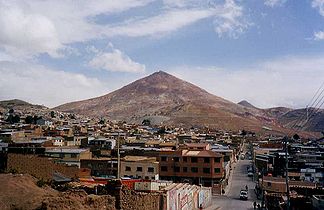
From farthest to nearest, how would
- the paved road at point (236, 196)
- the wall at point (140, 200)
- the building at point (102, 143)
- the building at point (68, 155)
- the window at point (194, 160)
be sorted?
the building at point (102, 143) → the window at point (194, 160) → the building at point (68, 155) → the paved road at point (236, 196) → the wall at point (140, 200)

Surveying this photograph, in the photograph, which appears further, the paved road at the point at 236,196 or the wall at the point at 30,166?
the paved road at the point at 236,196

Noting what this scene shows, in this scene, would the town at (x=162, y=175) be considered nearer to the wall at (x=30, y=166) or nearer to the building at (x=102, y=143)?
the wall at (x=30, y=166)

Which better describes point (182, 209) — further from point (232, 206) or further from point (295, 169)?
point (295, 169)

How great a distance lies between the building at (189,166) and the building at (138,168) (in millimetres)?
5519

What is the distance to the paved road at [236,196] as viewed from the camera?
45188 millimetres

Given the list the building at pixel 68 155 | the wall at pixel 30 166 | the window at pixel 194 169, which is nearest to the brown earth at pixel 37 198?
the wall at pixel 30 166

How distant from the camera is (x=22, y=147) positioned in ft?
180

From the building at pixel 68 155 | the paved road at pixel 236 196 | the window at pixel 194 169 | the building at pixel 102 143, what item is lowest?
the paved road at pixel 236 196

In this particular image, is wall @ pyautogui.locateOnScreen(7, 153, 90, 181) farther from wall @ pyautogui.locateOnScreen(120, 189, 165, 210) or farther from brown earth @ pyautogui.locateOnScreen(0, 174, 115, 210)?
brown earth @ pyautogui.locateOnScreen(0, 174, 115, 210)

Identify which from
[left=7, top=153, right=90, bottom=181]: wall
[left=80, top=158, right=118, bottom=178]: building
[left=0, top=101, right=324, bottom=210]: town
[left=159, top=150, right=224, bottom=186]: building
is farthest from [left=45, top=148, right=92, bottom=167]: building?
[left=7, top=153, right=90, bottom=181]: wall

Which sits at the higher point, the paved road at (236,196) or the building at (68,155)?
the building at (68,155)

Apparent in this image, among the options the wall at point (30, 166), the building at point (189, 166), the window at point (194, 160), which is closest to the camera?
the wall at point (30, 166)

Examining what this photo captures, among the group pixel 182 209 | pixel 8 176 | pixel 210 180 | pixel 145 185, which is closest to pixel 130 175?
pixel 210 180

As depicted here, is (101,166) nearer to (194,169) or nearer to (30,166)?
(194,169)
